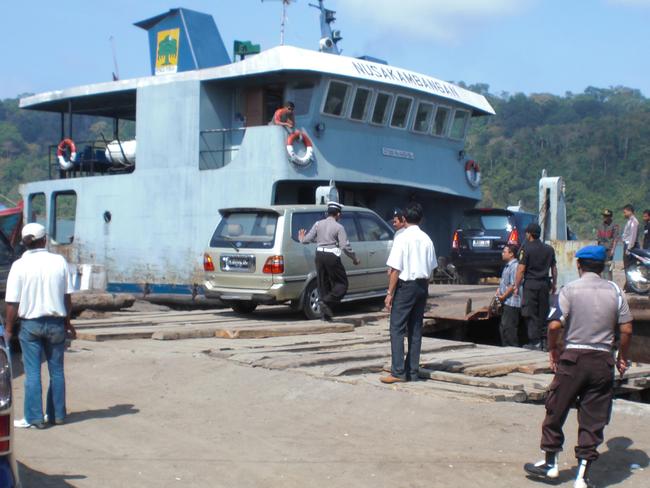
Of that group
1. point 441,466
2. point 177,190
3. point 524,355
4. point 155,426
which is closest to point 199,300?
point 177,190

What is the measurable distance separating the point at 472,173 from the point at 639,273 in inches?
493

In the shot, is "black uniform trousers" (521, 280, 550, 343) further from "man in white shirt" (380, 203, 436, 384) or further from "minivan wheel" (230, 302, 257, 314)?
Result: "minivan wheel" (230, 302, 257, 314)

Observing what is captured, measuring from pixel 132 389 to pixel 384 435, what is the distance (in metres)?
2.80

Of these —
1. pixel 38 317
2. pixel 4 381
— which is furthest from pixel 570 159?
pixel 4 381

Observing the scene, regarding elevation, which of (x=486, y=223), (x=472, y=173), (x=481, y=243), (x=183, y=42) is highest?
(x=183, y=42)

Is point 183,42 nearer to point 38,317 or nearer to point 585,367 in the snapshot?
point 38,317

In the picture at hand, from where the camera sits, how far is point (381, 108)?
1945cm

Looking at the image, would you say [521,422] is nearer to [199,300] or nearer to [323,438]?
[323,438]

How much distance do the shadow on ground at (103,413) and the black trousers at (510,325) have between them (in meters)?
5.47

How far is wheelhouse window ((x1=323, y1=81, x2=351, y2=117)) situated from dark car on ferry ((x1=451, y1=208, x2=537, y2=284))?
400 centimetres

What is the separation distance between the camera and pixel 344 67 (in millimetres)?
18016

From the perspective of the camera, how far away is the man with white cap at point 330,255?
12766mm

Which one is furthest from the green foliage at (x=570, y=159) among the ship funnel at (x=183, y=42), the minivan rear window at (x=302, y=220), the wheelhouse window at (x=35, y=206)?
the minivan rear window at (x=302, y=220)

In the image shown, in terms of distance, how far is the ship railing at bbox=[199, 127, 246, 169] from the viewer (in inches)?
735
